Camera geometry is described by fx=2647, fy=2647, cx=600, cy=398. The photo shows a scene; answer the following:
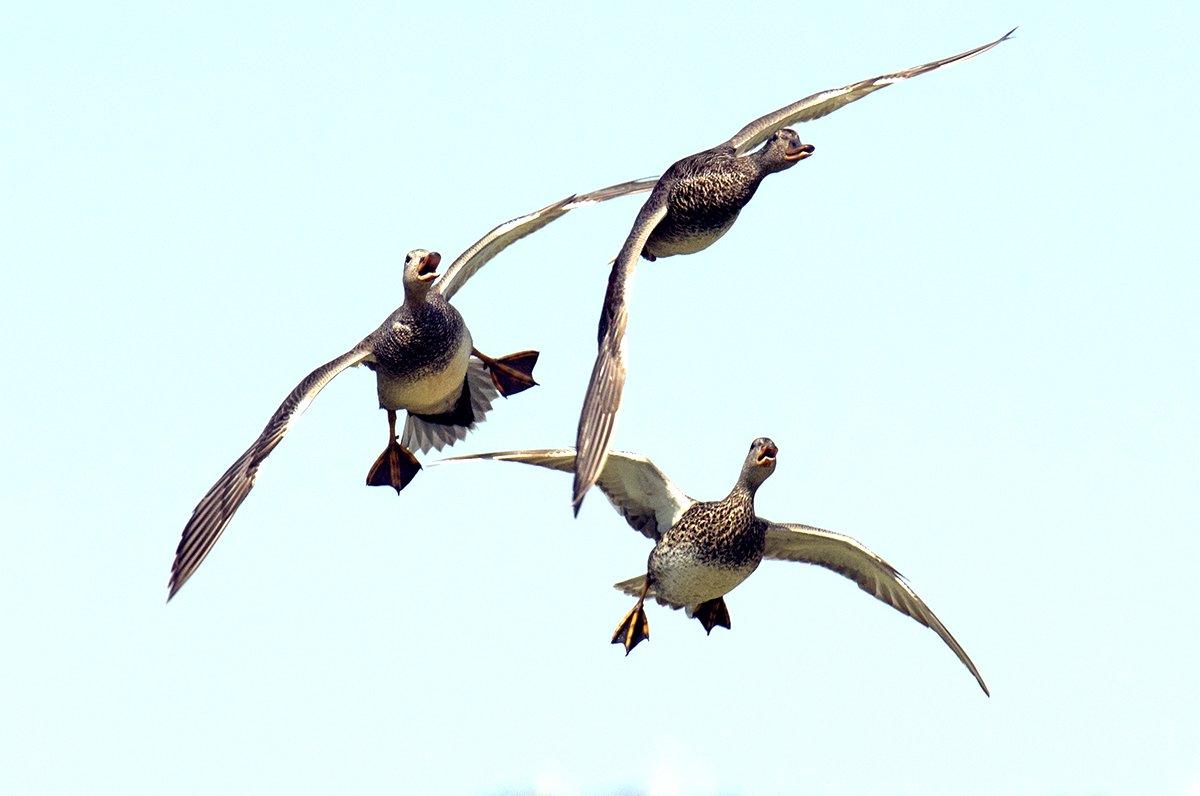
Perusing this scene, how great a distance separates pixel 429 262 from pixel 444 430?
99.9 inches

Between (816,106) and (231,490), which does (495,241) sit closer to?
(816,106)

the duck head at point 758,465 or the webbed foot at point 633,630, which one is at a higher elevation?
the duck head at point 758,465

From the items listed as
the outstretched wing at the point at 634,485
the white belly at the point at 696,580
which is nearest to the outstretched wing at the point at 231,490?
the outstretched wing at the point at 634,485

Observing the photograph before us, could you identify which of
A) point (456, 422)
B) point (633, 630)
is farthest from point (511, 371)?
point (633, 630)

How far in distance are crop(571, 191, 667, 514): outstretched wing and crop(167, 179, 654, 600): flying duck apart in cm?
179

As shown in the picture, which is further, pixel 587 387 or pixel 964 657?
pixel 964 657

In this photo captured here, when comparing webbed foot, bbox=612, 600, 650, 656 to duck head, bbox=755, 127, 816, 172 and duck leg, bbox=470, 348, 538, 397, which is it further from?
duck head, bbox=755, 127, 816, 172

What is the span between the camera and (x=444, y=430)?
2425 centimetres

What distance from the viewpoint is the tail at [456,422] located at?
24.1 meters

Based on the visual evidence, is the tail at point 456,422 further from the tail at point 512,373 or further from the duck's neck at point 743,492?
the duck's neck at point 743,492

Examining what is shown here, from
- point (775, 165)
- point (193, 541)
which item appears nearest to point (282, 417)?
point (193, 541)

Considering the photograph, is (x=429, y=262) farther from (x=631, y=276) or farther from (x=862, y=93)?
(x=862, y=93)

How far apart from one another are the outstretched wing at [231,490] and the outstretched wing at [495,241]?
6.86 feet

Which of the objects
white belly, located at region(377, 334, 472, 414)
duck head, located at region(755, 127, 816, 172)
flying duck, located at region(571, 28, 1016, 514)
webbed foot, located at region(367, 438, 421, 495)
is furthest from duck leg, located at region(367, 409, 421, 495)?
duck head, located at region(755, 127, 816, 172)
